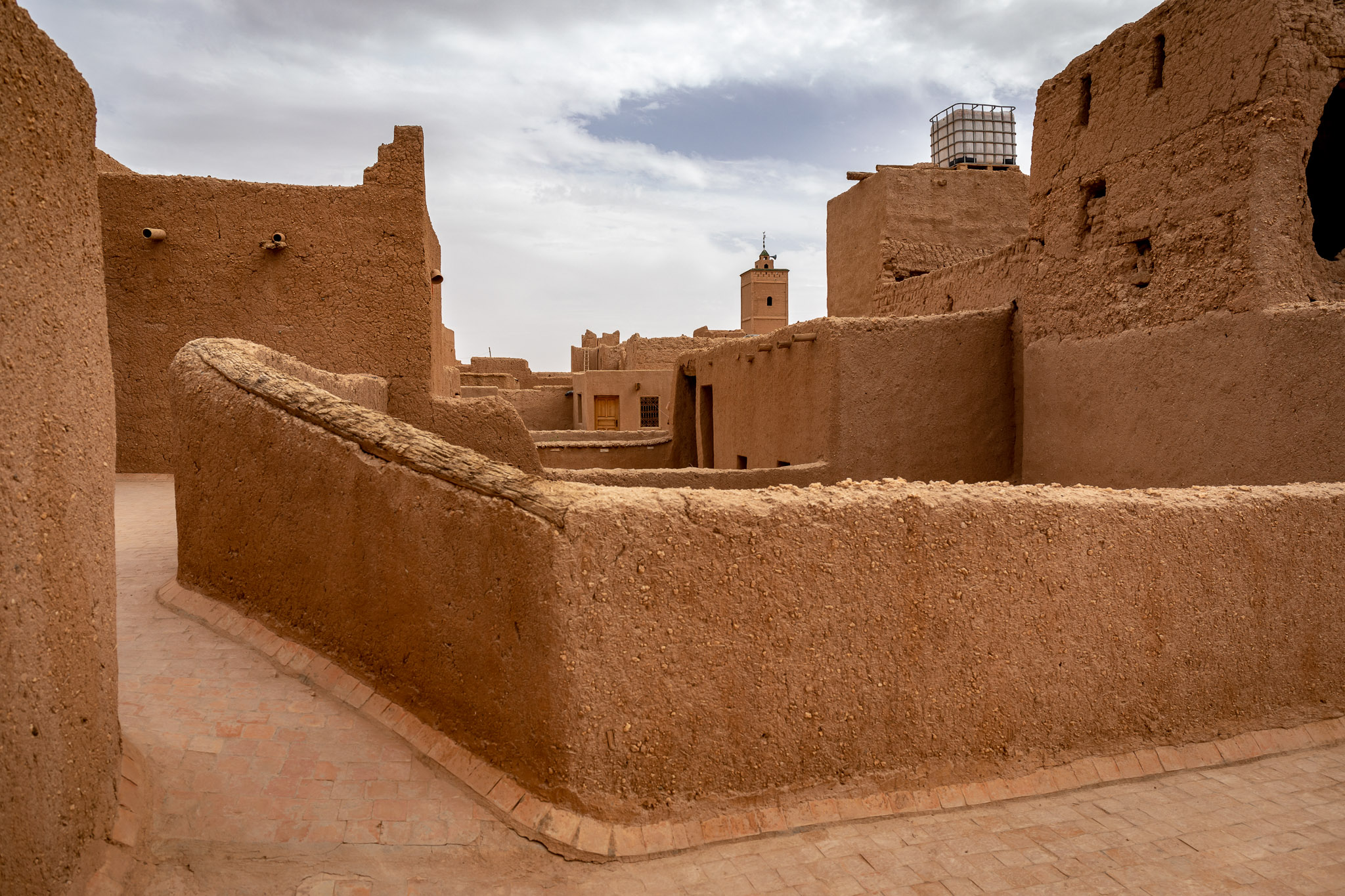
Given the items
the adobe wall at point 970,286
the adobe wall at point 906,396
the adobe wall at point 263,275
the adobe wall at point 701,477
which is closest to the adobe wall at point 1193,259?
the adobe wall at point 970,286

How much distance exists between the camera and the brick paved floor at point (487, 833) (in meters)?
2.92

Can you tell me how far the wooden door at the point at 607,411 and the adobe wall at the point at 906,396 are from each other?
43.6 ft

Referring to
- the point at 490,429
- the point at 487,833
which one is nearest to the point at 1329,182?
the point at 490,429

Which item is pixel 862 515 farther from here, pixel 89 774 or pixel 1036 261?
pixel 1036 261

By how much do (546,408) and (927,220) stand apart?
50.6ft

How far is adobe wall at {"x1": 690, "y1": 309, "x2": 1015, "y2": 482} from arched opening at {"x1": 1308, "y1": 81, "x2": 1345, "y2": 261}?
3.01 meters

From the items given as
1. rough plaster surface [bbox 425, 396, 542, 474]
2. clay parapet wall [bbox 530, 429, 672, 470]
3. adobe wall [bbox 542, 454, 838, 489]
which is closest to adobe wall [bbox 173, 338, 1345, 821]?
adobe wall [bbox 542, 454, 838, 489]

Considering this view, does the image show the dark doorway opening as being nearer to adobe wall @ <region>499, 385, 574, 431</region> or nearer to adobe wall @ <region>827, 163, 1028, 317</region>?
adobe wall @ <region>827, 163, 1028, 317</region>

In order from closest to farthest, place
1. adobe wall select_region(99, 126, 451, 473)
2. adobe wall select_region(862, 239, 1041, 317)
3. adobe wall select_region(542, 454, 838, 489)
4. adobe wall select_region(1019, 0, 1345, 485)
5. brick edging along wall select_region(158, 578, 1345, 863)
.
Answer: brick edging along wall select_region(158, 578, 1345, 863), adobe wall select_region(1019, 0, 1345, 485), adobe wall select_region(542, 454, 838, 489), adobe wall select_region(862, 239, 1041, 317), adobe wall select_region(99, 126, 451, 473)

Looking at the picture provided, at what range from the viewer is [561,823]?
3156 millimetres

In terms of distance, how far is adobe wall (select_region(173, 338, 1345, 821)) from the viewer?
127 inches

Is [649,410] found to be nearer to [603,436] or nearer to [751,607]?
[603,436]

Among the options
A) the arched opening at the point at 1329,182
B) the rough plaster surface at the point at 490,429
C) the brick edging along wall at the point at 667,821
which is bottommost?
the brick edging along wall at the point at 667,821

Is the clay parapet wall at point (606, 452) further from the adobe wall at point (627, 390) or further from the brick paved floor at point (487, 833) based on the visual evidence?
the brick paved floor at point (487, 833)
